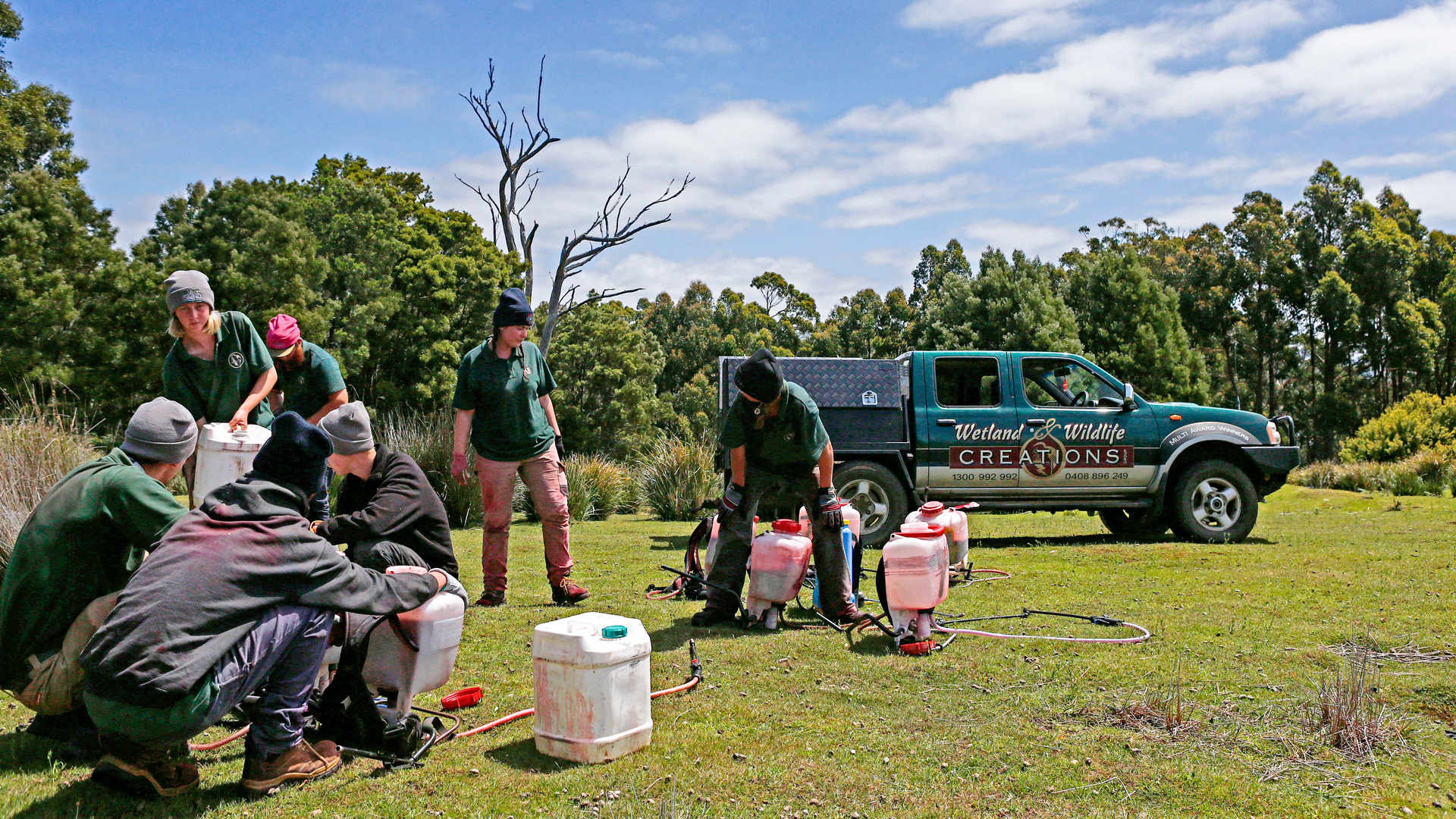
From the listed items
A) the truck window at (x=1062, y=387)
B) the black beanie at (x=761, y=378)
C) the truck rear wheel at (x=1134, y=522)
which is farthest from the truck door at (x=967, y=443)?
the black beanie at (x=761, y=378)

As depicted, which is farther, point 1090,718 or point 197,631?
point 1090,718

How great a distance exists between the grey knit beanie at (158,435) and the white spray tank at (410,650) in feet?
2.97

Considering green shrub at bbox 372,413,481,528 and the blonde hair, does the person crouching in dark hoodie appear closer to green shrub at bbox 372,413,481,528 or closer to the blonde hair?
the blonde hair

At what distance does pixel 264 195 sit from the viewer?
28.5m

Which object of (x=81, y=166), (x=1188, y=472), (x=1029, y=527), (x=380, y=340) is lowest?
(x=1029, y=527)

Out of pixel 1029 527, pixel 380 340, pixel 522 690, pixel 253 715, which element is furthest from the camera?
pixel 380 340

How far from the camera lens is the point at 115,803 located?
10.7 ft

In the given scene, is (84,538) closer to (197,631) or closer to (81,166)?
(197,631)

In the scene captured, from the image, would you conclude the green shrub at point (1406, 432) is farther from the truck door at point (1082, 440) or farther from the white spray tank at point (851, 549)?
the white spray tank at point (851, 549)

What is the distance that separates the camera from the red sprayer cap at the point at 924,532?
18.3ft

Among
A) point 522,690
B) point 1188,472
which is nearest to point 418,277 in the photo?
point 1188,472

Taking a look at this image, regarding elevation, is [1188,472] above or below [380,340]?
below

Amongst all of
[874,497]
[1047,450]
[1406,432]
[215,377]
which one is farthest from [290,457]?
[1406,432]

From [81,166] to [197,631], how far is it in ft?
114
